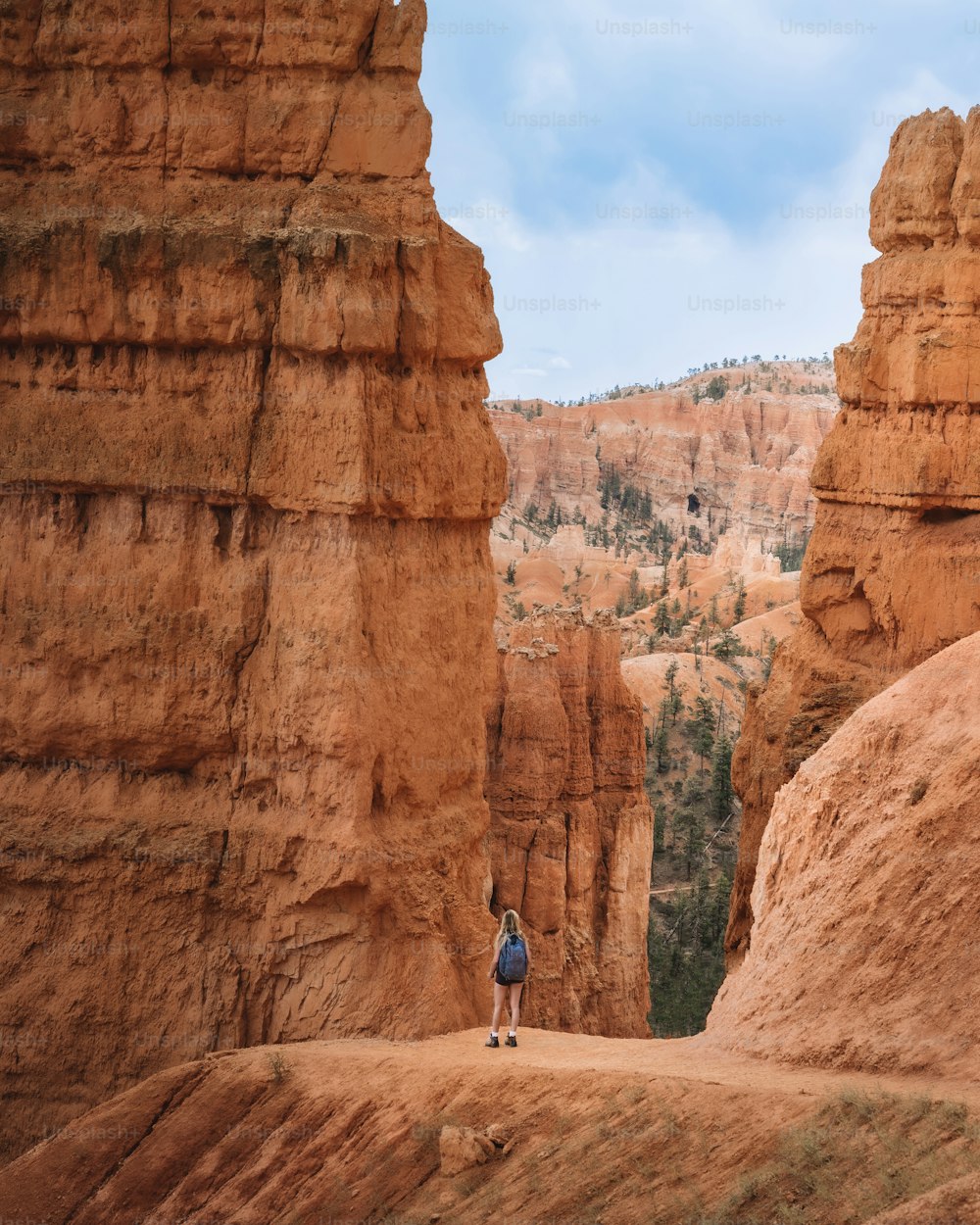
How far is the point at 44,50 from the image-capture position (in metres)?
13.4

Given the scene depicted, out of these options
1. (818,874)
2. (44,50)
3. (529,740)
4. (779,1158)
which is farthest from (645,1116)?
(529,740)

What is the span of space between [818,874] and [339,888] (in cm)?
368

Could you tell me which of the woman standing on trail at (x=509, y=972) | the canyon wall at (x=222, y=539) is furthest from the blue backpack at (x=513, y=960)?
the canyon wall at (x=222, y=539)

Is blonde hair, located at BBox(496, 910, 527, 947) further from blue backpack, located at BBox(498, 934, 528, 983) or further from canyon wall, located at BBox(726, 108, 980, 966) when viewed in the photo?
canyon wall, located at BBox(726, 108, 980, 966)

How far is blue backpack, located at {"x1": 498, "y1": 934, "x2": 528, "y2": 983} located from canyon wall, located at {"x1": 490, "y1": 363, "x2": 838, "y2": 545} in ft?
284

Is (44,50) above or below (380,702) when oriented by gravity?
above

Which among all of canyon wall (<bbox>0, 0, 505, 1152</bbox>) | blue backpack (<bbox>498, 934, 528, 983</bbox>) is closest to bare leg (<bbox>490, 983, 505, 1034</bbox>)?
blue backpack (<bbox>498, 934, 528, 983</bbox>)

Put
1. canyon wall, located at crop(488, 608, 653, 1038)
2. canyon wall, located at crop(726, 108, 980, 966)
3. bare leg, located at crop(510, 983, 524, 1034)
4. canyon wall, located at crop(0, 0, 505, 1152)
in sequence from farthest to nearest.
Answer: canyon wall, located at crop(488, 608, 653, 1038)
canyon wall, located at crop(726, 108, 980, 966)
canyon wall, located at crop(0, 0, 505, 1152)
bare leg, located at crop(510, 983, 524, 1034)

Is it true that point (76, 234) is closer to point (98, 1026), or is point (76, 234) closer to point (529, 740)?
point (98, 1026)

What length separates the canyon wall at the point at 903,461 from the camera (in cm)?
1998

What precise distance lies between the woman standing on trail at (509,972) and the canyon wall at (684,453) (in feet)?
284

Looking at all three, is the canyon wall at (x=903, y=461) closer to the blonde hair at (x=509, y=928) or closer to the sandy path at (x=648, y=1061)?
the blonde hair at (x=509, y=928)

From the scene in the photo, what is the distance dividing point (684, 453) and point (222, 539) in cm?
10095

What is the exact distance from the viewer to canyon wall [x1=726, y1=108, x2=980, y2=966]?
1998 cm
